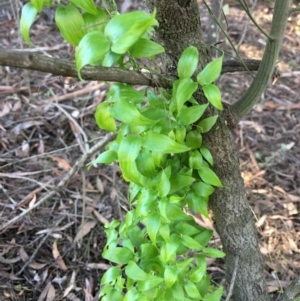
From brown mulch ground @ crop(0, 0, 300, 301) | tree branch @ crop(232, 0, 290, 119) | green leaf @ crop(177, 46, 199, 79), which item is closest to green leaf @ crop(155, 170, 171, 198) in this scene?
green leaf @ crop(177, 46, 199, 79)

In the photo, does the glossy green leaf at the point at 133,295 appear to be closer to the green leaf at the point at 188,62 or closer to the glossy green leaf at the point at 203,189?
the glossy green leaf at the point at 203,189

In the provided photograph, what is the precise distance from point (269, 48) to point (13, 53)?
0.66 meters

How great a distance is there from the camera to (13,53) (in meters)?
0.70

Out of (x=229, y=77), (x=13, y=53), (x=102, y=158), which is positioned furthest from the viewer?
(x=229, y=77)

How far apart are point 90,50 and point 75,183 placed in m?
1.46

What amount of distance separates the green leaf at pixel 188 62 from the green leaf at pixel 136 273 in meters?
0.45

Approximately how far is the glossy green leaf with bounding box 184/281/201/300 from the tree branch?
0.45m

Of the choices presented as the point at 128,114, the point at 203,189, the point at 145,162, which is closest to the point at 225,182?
the point at 203,189

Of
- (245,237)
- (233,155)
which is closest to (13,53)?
(233,155)

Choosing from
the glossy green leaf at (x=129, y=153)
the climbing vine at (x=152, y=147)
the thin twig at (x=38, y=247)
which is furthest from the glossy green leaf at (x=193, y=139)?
the thin twig at (x=38, y=247)

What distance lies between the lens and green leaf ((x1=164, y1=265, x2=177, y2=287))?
1003mm

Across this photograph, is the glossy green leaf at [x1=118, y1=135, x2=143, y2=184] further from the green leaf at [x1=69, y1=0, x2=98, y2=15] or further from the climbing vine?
the green leaf at [x1=69, y1=0, x2=98, y2=15]

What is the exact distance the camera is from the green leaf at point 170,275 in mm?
1003

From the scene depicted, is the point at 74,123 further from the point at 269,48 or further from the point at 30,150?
the point at 269,48
